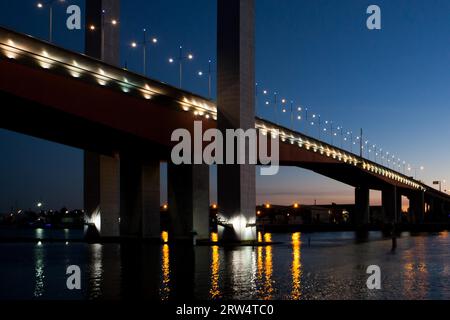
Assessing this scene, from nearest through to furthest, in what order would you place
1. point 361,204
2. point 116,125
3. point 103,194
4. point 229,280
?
point 229,280 → point 116,125 → point 103,194 → point 361,204

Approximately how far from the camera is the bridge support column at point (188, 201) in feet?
248

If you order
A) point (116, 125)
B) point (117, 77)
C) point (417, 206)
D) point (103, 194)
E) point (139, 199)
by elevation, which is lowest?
point (417, 206)

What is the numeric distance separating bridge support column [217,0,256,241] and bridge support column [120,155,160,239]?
13.2m

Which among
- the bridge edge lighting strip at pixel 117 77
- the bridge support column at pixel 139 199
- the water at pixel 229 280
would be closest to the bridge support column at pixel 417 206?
the bridge edge lighting strip at pixel 117 77

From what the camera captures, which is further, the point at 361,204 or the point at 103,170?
the point at 361,204

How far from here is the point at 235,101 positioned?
213ft

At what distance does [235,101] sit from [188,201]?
16104 millimetres

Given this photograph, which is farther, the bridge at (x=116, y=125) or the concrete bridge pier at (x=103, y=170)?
the concrete bridge pier at (x=103, y=170)

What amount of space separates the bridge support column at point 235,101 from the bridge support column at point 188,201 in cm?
997

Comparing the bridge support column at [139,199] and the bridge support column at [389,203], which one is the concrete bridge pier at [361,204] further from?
the bridge support column at [139,199]

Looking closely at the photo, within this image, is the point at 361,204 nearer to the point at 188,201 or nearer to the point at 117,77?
the point at 188,201

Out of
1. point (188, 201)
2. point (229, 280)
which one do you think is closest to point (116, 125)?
point (188, 201)

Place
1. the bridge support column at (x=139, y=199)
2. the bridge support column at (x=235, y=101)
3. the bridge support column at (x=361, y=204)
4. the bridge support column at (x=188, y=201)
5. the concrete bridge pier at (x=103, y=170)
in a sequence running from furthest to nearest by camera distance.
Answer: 1. the bridge support column at (x=361, y=204)
2. the bridge support column at (x=139, y=199)
3. the bridge support column at (x=188, y=201)
4. the concrete bridge pier at (x=103, y=170)
5. the bridge support column at (x=235, y=101)

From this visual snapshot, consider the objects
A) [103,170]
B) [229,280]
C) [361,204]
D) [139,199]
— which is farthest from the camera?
[361,204]
